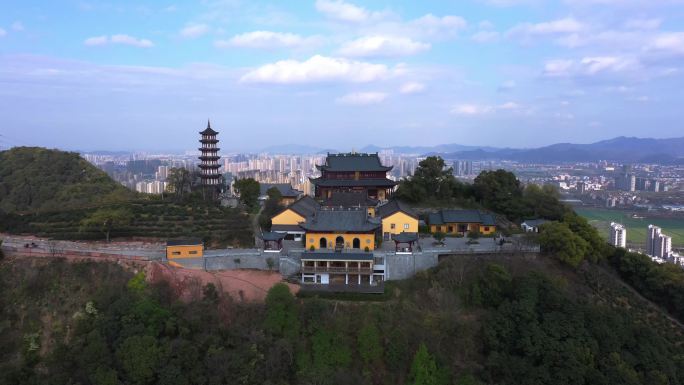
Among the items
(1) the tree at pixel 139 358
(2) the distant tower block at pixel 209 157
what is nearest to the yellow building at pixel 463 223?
(1) the tree at pixel 139 358

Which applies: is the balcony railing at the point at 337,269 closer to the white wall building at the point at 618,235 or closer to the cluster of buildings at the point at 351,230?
the cluster of buildings at the point at 351,230

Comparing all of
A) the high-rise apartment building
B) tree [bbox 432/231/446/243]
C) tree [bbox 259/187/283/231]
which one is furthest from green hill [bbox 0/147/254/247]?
the high-rise apartment building

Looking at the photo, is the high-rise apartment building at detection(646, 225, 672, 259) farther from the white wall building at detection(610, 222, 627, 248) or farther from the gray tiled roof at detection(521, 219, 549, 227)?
the gray tiled roof at detection(521, 219, 549, 227)

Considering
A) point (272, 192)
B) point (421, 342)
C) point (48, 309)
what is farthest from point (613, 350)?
point (48, 309)

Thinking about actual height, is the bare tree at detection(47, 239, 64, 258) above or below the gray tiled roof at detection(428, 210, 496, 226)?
below

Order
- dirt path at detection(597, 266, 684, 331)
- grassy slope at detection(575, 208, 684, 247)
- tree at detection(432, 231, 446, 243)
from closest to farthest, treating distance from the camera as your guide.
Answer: dirt path at detection(597, 266, 684, 331) → tree at detection(432, 231, 446, 243) → grassy slope at detection(575, 208, 684, 247)

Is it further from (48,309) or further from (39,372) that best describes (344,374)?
(48,309)

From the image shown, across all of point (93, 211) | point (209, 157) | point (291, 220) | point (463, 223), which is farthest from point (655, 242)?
point (93, 211)
